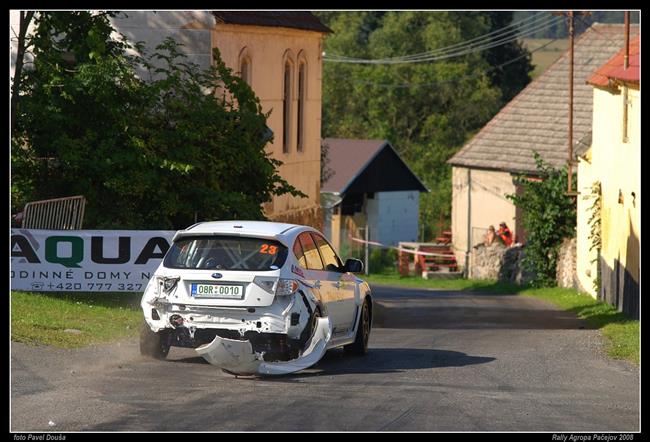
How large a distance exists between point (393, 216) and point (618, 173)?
1466 inches

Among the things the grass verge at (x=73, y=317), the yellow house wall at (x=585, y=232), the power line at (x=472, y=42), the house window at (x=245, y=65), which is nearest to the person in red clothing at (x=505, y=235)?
the yellow house wall at (x=585, y=232)

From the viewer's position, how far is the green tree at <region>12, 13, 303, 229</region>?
24609 millimetres

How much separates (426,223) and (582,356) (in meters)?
56.0

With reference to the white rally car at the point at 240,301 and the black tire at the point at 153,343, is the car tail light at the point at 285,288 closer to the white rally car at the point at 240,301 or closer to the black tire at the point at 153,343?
the white rally car at the point at 240,301

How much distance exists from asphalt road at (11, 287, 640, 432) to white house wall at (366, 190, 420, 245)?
46797mm

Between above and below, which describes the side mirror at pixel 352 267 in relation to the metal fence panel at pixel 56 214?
below

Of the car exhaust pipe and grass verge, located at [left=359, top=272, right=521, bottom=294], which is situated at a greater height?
the car exhaust pipe

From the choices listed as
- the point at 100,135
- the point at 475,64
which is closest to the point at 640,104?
the point at 100,135

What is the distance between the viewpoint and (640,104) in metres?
26.1

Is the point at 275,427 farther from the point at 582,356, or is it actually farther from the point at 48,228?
the point at 48,228

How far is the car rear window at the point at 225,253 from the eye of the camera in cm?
1488

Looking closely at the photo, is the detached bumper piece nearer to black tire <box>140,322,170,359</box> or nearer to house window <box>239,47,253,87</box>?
black tire <box>140,322,170,359</box>

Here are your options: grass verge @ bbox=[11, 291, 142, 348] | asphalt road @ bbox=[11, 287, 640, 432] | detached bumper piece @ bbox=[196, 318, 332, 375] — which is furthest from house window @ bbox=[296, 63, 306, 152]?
detached bumper piece @ bbox=[196, 318, 332, 375]

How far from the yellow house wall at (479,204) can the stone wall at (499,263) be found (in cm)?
279
